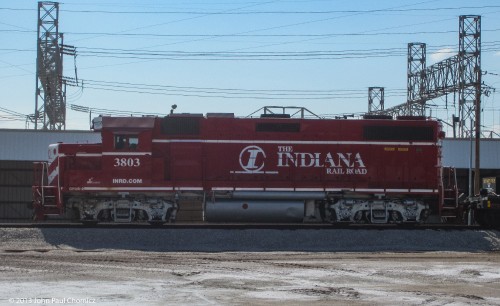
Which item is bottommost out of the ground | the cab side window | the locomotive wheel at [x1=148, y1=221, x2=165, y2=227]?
the ground

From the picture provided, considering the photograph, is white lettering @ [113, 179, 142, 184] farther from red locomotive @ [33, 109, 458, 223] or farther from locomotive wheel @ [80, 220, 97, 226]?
locomotive wheel @ [80, 220, 97, 226]

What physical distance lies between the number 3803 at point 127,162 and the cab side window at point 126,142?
39 cm

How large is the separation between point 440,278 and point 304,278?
3073 millimetres

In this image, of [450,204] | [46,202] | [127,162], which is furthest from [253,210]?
[46,202]

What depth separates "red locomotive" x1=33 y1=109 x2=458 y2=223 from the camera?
25.2 metres

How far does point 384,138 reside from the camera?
26297mm

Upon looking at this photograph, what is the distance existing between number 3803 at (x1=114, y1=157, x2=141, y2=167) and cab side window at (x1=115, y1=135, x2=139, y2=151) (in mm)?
389

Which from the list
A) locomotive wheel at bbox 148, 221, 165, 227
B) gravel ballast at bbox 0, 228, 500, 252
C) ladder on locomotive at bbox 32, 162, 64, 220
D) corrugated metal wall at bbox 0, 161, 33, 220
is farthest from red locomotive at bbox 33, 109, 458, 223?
corrugated metal wall at bbox 0, 161, 33, 220

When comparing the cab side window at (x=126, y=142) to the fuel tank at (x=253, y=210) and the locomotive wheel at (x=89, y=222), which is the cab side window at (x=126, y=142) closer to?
the locomotive wheel at (x=89, y=222)

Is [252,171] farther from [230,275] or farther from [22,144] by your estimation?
[22,144]

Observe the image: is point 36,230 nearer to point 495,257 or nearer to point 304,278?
point 304,278

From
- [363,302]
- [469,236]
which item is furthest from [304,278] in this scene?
[469,236]

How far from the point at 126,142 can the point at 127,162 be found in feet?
2.45

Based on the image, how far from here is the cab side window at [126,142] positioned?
83.0ft
